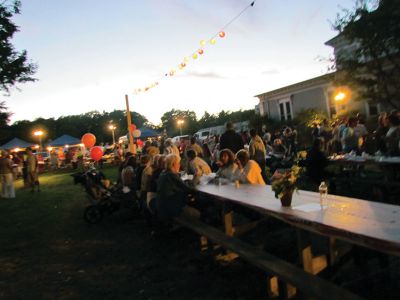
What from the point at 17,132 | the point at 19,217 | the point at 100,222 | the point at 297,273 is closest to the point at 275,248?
the point at 297,273

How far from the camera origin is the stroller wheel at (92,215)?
7.82 m

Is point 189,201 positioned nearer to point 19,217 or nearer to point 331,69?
point 19,217

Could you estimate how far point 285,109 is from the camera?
26906 mm

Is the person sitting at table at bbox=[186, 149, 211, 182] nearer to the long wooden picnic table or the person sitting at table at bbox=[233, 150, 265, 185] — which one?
the person sitting at table at bbox=[233, 150, 265, 185]

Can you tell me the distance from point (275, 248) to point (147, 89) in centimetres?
1446

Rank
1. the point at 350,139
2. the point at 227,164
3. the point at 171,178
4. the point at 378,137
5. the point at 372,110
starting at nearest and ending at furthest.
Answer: the point at 171,178
the point at 227,164
the point at 378,137
the point at 350,139
the point at 372,110

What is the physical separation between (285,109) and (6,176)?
19288 millimetres

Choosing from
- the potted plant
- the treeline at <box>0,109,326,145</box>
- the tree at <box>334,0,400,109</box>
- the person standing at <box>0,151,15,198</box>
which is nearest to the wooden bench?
the potted plant

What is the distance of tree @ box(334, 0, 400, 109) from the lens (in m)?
15.5

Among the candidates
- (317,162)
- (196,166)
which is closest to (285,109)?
(196,166)

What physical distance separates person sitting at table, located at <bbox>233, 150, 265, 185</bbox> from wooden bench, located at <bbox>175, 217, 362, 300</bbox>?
1285 mm

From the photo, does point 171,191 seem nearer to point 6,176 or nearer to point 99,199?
point 99,199

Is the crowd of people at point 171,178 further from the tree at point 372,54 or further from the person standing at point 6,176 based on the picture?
the tree at point 372,54

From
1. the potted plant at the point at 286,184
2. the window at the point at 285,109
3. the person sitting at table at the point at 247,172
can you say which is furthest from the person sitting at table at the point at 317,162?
the window at the point at 285,109
